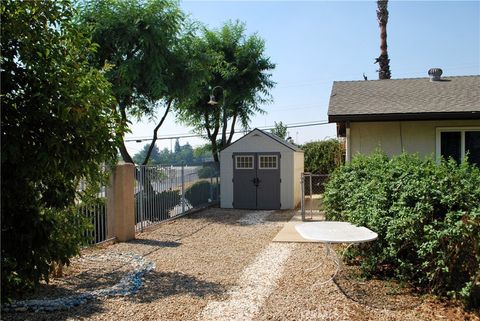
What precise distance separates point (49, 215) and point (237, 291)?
109 inches

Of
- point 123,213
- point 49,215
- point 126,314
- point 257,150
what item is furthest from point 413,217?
point 257,150

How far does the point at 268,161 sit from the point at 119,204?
783 cm

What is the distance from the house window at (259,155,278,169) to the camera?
16547 mm

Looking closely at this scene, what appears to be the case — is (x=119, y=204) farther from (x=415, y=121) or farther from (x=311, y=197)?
(x=415, y=121)

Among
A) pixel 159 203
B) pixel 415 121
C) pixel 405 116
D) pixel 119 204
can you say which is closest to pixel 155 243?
pixel 119 204

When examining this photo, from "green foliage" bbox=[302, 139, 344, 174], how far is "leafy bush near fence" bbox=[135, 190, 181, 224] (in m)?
10.3

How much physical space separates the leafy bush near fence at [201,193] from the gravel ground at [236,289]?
6.51 metres

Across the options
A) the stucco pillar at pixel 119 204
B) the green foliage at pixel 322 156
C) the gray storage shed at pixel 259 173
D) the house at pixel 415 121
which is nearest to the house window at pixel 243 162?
the gray storage shed at pixel 259 173

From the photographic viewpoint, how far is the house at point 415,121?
32.7 ft

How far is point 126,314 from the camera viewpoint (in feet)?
16.6

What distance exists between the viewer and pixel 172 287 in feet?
20.4

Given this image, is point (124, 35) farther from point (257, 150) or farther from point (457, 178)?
point (457, 178)

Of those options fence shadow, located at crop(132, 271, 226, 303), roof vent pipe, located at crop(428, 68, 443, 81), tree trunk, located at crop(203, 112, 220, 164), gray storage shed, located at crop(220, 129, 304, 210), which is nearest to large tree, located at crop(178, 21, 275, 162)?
tree trunk, located at crop(203, 112, 220, 164)

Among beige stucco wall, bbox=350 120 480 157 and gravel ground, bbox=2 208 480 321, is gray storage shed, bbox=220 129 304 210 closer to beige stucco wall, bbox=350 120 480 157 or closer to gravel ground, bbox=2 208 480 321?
beige stucco wall, bbox=350 120 480 157
